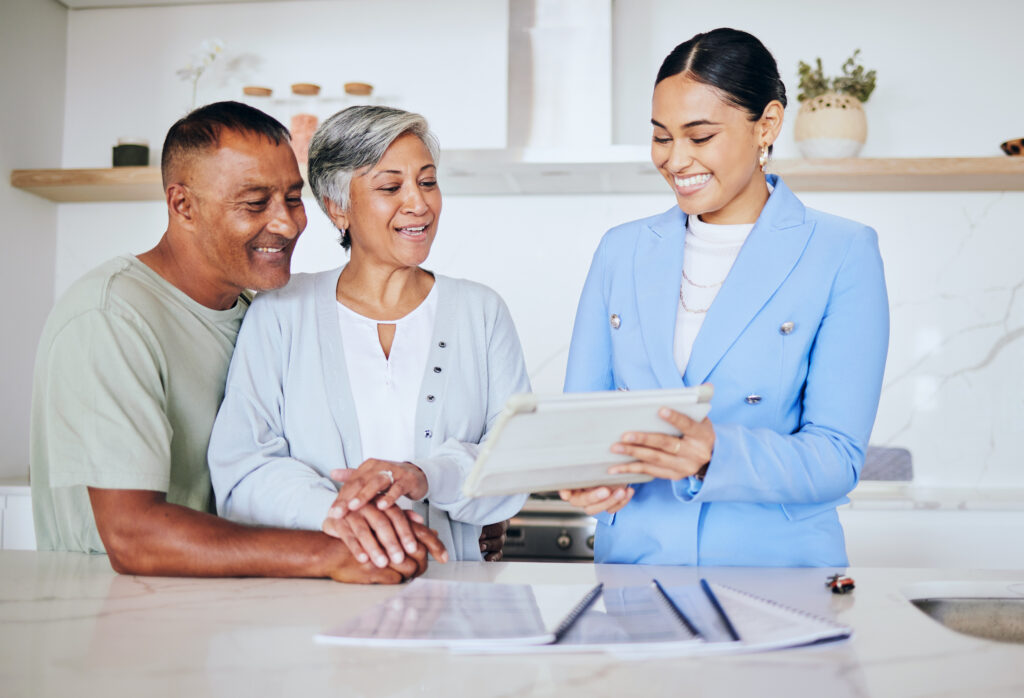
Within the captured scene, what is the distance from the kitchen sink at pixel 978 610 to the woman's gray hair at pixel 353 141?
106cm

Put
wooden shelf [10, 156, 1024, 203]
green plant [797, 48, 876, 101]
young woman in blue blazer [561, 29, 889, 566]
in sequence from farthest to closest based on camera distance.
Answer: green plant [797, 48, 876, 101] → wooden shelf [10, 156, 1024, 203] → young woman in blue blazer [561, 29, 889, 566]

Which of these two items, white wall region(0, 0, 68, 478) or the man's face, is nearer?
the man's face

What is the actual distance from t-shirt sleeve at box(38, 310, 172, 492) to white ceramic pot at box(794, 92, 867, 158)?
7.17 ft

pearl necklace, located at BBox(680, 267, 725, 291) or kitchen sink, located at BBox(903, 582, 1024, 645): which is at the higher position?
pearl necklace, located at BBox(680, 267, 725, 291)

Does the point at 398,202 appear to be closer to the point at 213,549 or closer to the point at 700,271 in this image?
the point at 700,271

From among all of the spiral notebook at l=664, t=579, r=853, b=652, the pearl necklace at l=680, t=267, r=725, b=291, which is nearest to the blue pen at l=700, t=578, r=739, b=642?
the spiral notebook at l=664, t=579, r=853, b=652

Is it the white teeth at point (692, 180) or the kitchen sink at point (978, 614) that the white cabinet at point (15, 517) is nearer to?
the white teeth at point (692, 180)

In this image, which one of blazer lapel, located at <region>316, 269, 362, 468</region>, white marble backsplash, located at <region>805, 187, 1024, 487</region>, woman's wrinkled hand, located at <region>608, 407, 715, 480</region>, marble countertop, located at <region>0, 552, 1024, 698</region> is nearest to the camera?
marble countertop, located at <region>0, 552, 1024, 698</region>

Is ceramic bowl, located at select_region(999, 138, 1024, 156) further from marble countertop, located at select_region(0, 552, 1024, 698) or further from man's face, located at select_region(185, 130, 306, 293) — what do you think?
man's face, located at select_region(185, 130, 306, 293)

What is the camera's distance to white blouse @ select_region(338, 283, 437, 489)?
1.49 m

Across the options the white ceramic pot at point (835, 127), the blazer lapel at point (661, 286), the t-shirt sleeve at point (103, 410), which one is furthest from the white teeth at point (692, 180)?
the white ceramic pot at point (835, 127)

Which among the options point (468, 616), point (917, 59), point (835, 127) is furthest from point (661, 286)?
point (917, 59)

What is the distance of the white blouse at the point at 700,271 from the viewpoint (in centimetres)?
146

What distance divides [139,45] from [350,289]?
2.30m
